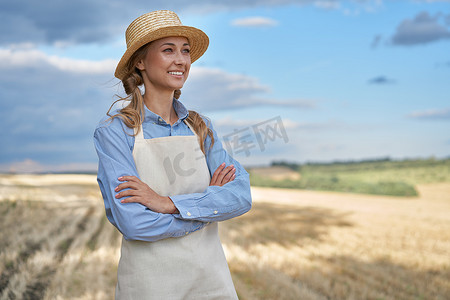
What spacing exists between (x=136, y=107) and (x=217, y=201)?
0.75 meters

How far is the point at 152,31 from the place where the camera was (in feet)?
8.43

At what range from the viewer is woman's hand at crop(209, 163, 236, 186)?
8.95 feet

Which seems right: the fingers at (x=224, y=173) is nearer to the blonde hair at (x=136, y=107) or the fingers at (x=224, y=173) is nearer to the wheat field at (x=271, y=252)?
the blonde hair at (x=136, y=107)

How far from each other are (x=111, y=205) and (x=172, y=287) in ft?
1.86

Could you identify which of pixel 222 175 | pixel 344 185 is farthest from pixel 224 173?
pixel 344 185

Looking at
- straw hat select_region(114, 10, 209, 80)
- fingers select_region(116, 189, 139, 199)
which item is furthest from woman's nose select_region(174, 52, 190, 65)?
fingers select_region(116, 189, 139, 199)

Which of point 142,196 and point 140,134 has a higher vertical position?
point 140,134

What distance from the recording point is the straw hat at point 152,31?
8.55 feet

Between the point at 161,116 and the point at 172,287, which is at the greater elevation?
the point at 161,116

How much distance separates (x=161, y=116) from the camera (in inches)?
109

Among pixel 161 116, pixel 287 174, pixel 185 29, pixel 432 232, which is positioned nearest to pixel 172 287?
pixel 161 116

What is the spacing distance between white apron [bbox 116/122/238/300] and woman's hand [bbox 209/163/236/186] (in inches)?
2.6

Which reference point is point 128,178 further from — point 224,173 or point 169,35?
point 169,35

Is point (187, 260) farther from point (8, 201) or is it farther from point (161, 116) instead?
point (8, 201)
